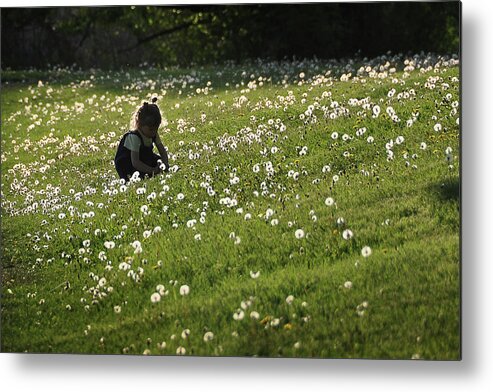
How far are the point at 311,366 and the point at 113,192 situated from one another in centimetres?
177

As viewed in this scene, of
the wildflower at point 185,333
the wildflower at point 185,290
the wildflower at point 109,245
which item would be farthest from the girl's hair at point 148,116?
the wildflower at point 185,333

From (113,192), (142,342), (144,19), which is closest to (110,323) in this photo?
(142,342)

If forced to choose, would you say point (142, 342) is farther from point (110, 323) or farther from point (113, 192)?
point (113, 192)

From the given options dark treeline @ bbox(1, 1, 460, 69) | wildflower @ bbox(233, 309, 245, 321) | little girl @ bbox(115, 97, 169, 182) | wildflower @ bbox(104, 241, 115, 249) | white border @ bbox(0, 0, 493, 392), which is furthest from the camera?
little girl @ bbox(115, 97, 169, 182)

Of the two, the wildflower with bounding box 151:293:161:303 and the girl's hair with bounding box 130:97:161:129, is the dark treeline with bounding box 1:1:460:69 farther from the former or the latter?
the wildflower with bounding box 151:293:161:303

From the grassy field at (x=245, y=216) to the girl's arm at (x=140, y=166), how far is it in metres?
0.07

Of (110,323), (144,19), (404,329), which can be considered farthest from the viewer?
(144,19)

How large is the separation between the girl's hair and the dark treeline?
0.34 metres

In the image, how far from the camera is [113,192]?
6.45 meters

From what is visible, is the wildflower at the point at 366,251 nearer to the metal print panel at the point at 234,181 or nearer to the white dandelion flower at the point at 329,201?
the metal print panel at the point at 234,181

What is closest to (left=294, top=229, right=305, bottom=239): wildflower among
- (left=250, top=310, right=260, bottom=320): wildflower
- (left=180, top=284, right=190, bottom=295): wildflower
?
(left=250, top=310, right=260, bottom=320): wildflower

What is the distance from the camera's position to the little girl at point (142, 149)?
20.9 ft

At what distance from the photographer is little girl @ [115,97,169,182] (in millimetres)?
6379

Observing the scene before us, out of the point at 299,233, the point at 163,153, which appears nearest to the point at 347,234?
the point at 299,233
